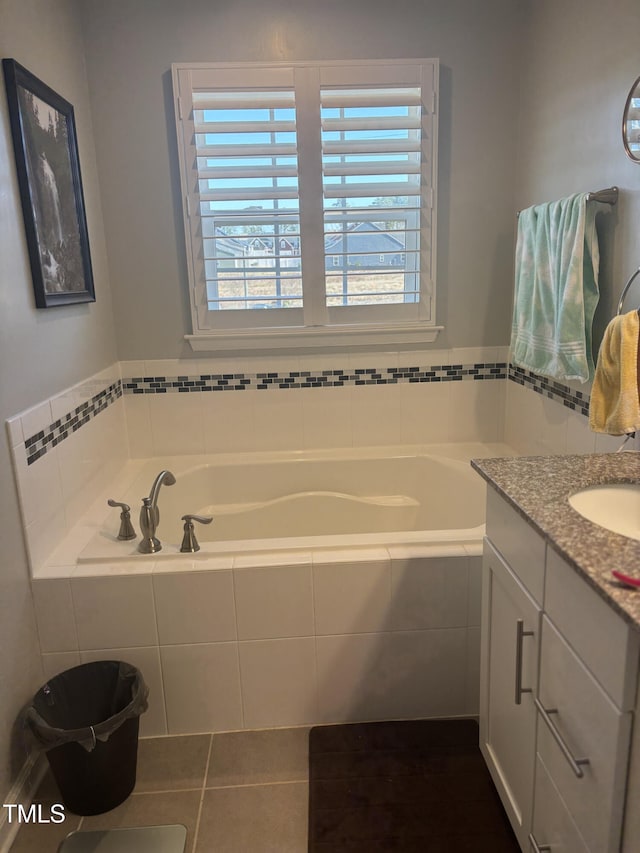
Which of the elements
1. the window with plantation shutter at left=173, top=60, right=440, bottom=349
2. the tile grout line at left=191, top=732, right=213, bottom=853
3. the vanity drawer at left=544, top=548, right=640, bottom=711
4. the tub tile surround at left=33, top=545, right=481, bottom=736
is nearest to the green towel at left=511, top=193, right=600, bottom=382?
the window with plantation shutter at left=173, top=60, right=440, bottom=349

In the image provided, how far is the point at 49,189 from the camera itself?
1.98 m

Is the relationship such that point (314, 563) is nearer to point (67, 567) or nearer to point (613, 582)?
point (67, 567)

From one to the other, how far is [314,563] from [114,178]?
1805 mm

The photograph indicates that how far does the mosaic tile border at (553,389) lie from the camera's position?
2.11 metres

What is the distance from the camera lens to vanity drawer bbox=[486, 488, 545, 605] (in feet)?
3.94

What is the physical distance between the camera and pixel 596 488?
53.4 inches

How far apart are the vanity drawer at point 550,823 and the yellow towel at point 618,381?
0.84 m

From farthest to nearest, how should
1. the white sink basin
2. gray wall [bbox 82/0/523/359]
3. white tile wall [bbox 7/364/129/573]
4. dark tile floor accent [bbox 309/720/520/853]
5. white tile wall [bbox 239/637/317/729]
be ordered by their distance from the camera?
gray wall [bbox 82/0/523/359] < white tile wall [bbox 239/637/317/729] < white tile wall [bbox 7/364/129/573] < dark tile floor accent [bbox 309/720/520/853] < the white sink basin

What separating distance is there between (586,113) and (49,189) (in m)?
1.77

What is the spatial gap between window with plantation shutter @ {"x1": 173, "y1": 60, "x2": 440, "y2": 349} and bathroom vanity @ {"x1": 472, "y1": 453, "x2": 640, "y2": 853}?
1.36 meters

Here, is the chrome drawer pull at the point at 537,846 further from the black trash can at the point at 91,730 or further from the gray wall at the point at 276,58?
the gray wall at the point at 276,58

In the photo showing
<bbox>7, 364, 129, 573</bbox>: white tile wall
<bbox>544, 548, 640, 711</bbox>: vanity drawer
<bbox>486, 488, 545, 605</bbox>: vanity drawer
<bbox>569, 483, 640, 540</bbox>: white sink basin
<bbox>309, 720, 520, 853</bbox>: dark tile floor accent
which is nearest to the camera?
<bbox>544, 548, 640, 711</bbox>: vanity drawer

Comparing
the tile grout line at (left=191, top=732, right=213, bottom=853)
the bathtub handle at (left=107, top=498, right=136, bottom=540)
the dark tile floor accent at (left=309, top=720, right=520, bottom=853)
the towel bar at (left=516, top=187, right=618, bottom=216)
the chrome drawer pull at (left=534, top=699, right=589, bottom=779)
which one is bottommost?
the tile grout line at (left=191, top=732, right=213, bottom=853)

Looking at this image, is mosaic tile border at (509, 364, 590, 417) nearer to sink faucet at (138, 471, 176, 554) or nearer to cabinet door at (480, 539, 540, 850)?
cabinet door at (480, 539, 540, 850)
